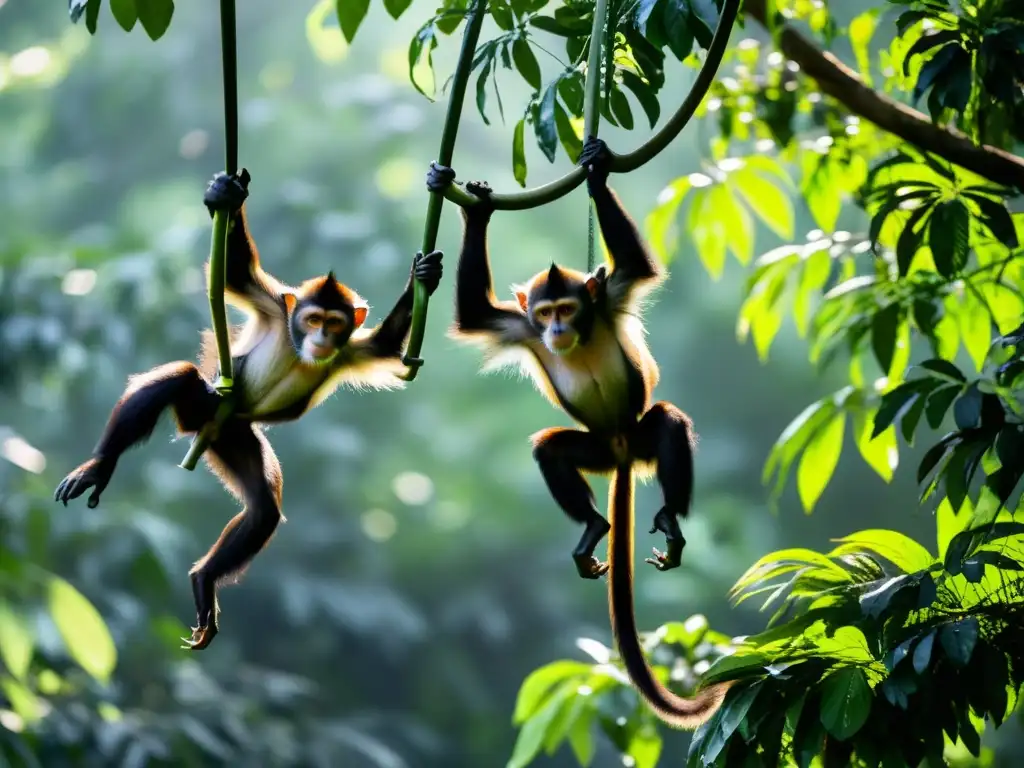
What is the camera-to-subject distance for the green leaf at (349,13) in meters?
2.34

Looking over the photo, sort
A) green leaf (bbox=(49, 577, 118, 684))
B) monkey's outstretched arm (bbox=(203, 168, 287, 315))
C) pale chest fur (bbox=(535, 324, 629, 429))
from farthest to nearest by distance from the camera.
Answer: green leaf (bbox=(49, 577, 118, 684))
pale chest fur (bbox=(535, 324, 629, 429))
monkey's outstretched arm (bbox=(203, 168, 287, 315))

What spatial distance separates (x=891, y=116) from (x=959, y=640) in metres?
1.43

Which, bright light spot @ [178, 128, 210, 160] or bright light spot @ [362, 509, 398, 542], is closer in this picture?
bright light spot @ [178, 128, 210, 160]

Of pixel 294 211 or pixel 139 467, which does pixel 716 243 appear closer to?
pixel 294 211

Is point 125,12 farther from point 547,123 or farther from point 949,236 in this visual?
point 949,236

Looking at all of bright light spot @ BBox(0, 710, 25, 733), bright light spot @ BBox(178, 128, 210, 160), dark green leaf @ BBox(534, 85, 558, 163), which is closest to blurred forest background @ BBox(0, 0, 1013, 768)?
bright light spot @ BBox(178, 128, 210, 160)

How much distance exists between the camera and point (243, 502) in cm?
257

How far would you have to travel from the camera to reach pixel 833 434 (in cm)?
339

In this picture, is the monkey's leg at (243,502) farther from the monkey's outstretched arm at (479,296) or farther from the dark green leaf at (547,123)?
the dark green leaf at (547,123)

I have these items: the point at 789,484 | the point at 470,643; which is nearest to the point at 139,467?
the point at 470,643

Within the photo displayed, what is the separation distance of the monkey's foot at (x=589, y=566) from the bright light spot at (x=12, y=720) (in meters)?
3.81

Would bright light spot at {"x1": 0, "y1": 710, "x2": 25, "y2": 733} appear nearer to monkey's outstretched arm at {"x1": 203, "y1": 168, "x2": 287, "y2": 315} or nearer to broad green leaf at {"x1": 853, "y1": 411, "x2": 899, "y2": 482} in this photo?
monkey's outstretched arm at {"x1": 203, "y1": 168, "x2": 287, "y2": 315}

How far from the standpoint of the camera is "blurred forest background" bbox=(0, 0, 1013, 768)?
12.9 metres

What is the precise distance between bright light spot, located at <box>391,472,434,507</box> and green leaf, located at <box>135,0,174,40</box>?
42.8ft
